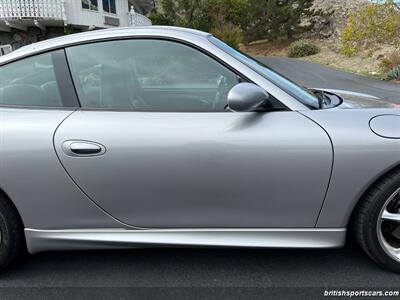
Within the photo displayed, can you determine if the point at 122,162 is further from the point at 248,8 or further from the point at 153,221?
the point at 248,8

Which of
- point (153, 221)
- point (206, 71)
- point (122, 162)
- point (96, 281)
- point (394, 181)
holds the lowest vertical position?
point (96, 281)

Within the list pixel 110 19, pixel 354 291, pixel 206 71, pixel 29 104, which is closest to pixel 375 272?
pixel 354 291

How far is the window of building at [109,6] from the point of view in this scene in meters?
19.4

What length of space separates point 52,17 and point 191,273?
16653 mm

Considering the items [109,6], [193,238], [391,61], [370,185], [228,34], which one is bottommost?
[391,61]

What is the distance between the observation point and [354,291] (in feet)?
7.13

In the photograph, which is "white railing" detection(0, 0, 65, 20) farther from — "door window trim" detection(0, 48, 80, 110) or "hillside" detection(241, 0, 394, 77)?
"door window trim" detection(0, 48, 80, 110)

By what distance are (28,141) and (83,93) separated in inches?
15.9

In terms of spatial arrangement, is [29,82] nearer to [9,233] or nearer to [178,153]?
[9,233]

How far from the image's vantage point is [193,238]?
7.20 ft

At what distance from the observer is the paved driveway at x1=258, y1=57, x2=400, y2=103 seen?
11508 mm

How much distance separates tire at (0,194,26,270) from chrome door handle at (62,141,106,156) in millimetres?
530

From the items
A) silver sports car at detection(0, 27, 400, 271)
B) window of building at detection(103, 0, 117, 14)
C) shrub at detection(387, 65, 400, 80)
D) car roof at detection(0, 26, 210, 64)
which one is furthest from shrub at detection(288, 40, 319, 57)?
car roof at detection(0, 26, 210, 64)

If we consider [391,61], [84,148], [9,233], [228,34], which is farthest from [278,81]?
[228,34]
